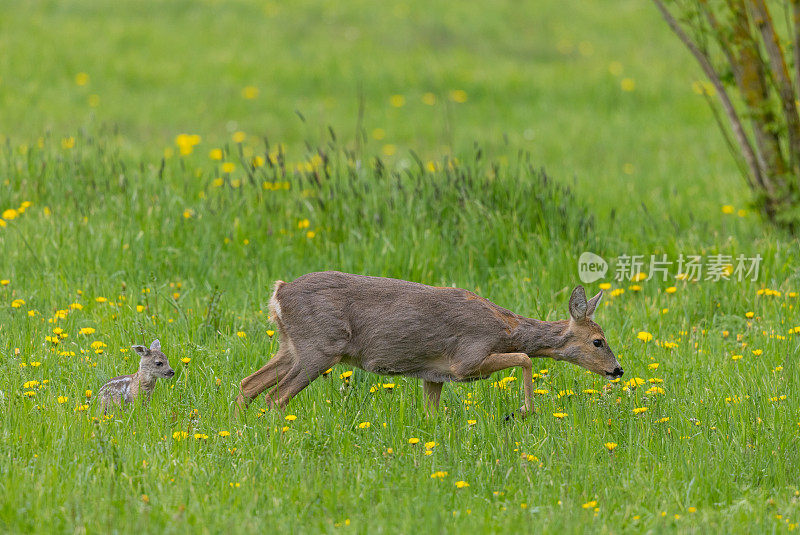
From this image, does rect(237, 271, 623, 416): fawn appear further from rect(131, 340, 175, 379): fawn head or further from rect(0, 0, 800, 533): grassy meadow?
rect(131, 340, 175, 379): fawn head

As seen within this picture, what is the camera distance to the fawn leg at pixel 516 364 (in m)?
5.20

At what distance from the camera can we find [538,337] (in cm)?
555

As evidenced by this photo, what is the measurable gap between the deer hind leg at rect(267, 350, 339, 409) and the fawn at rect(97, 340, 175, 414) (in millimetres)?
621

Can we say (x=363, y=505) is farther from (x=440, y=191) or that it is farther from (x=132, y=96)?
(x=132, y=96)

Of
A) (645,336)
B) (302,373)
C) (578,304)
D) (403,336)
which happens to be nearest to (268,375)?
(302,373)

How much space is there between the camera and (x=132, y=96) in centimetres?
1521

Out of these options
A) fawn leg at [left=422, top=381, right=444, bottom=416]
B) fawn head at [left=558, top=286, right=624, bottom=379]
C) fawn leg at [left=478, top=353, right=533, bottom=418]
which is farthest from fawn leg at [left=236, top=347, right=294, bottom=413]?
fawn head at [left=558, top=286, right=624, bottom=379]

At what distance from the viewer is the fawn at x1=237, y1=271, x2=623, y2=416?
5.24 meters

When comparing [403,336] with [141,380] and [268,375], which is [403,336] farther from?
[141,380]

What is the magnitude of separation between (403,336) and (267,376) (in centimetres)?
77

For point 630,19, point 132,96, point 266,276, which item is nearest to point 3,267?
point 266,276

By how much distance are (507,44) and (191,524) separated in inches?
633


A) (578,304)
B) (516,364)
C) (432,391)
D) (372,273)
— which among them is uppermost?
(578,304)

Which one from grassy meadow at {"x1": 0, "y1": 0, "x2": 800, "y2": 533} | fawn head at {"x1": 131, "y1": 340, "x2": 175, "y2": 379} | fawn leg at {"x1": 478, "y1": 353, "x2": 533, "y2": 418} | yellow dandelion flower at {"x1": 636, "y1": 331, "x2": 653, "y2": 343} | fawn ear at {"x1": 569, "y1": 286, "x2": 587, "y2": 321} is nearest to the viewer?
grassy meadow at {"x1": 0, "y1": 0, "x2": 800, "y2": 533}
